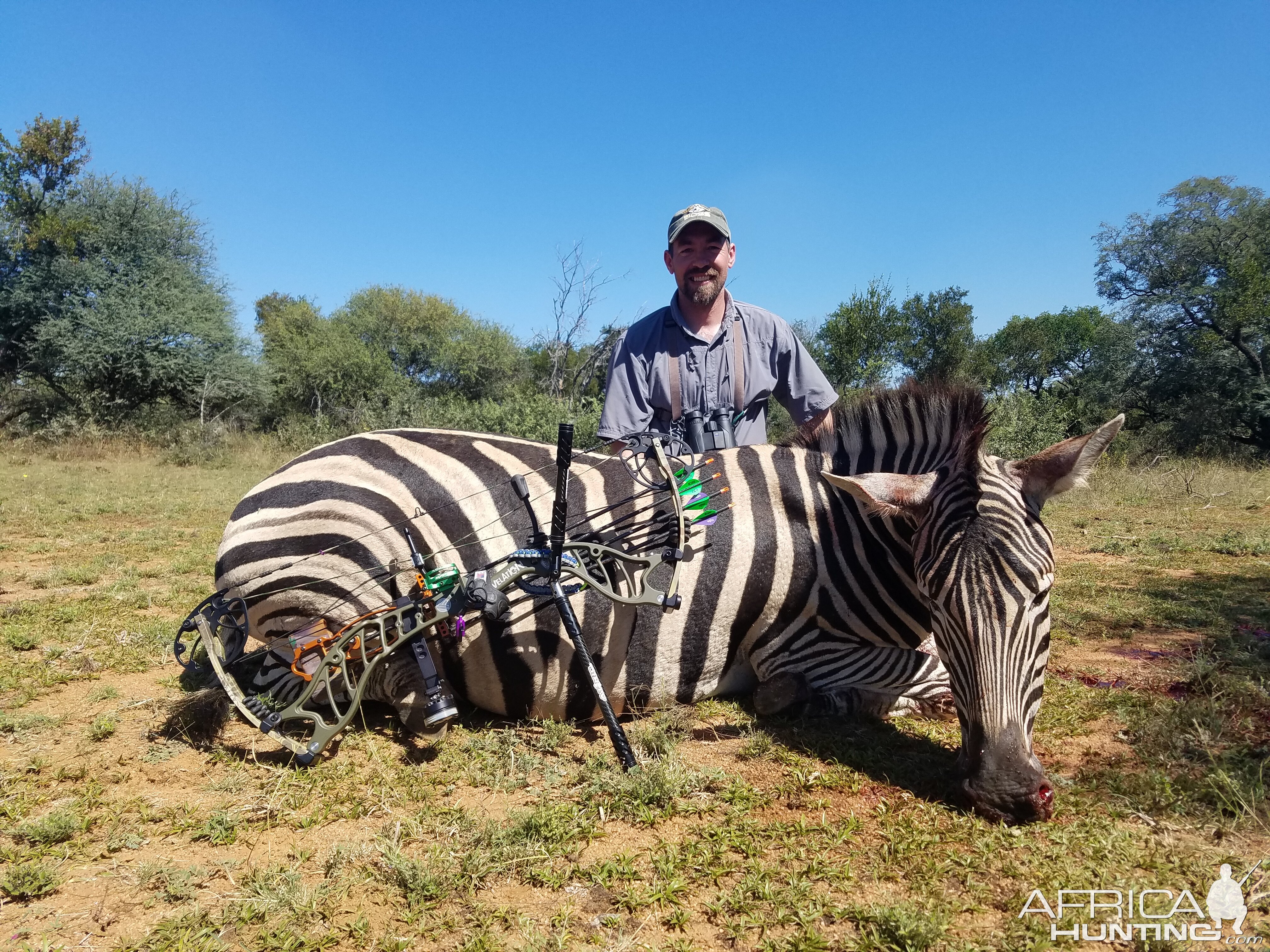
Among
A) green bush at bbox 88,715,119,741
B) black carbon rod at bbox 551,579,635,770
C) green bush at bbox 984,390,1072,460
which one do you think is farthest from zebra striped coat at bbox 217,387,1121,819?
green bush at bbox 984,390,1072,460

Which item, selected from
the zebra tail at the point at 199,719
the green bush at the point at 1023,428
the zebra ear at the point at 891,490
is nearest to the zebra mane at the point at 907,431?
the zebra ear at the point at 891,490

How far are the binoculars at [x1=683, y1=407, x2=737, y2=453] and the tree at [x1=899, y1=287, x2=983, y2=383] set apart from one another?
1095 inches

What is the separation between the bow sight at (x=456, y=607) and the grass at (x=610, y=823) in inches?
10.0

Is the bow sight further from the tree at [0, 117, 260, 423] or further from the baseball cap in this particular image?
the tree at [0, 117, 260, 423]

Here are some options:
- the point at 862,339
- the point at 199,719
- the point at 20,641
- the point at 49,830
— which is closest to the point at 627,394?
the point at 199,719

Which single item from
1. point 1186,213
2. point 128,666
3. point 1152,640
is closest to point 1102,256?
point 1186,213

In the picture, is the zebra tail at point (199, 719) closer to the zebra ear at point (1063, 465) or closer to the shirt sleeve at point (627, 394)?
the shirt sleeve at point (627, 394)

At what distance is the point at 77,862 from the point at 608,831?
5.70 feet

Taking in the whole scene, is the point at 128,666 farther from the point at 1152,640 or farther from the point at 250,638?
the point at 1152,640

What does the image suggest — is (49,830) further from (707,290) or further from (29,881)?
(707,290)

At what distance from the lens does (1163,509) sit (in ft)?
32.7

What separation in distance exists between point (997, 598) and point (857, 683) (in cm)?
108

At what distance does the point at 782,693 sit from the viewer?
3.16m

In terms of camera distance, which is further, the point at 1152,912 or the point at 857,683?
the point at 857,683
